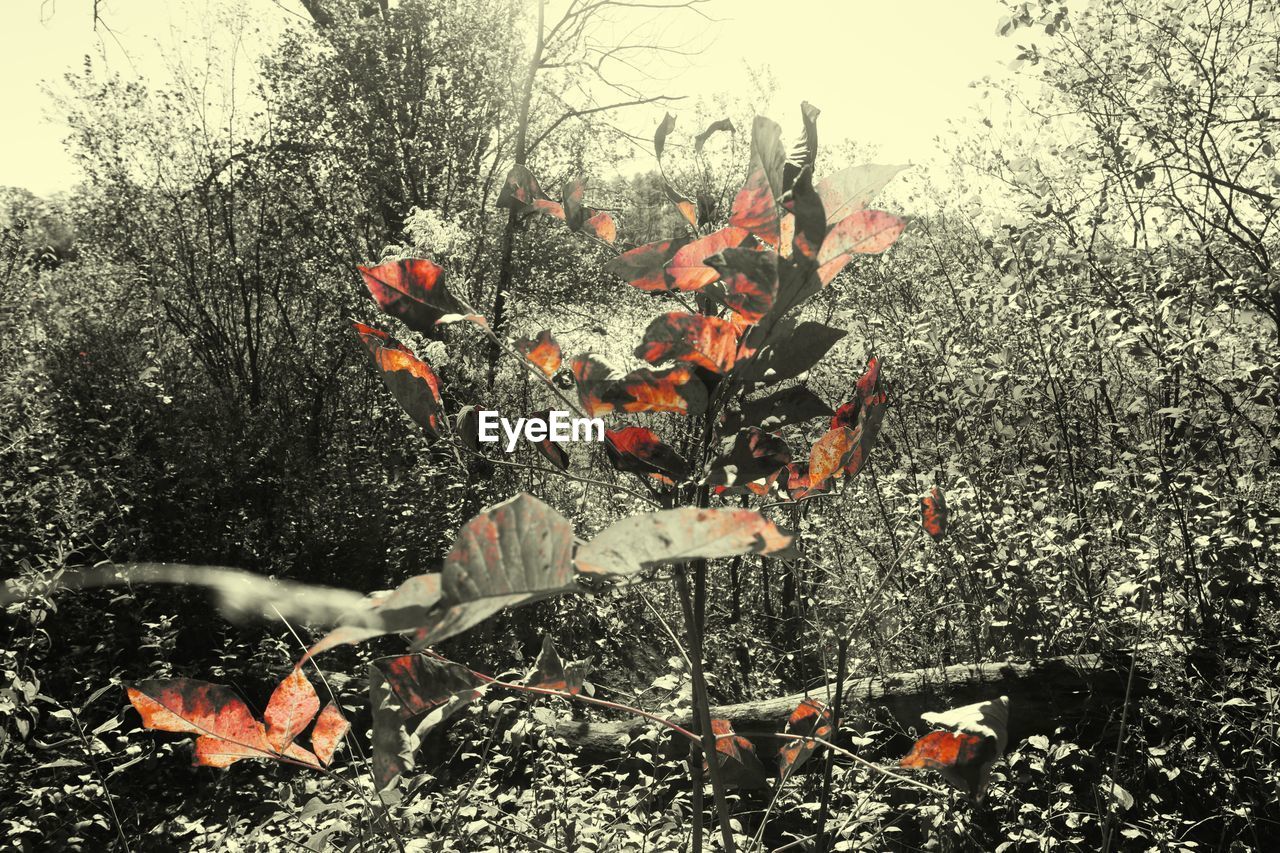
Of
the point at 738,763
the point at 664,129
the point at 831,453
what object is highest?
the point at 664,129

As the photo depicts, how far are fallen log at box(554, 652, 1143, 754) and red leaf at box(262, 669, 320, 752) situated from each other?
79.7 inches

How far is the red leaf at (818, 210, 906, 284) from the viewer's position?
64 cm

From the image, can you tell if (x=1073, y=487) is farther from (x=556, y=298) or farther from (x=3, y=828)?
(x=556, y=298)

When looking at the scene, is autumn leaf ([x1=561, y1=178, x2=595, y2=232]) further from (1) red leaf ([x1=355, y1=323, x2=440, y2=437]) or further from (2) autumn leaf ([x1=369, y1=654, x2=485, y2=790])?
(2) autumn leaf ([x1=369, y1=654, x2=485, y2=790])

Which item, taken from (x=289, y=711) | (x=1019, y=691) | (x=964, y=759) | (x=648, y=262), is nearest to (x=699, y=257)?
(x=648, y=262)

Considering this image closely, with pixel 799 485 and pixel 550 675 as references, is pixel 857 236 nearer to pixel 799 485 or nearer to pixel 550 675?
pixel 799 485

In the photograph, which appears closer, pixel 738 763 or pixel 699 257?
pixel 699 257

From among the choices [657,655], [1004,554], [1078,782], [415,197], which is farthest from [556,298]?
[1078,782]

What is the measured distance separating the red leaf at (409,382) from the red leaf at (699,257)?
273mm

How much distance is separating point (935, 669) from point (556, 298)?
6.62 metres

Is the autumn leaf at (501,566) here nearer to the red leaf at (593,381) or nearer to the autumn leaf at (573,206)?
the red leaf at (593,381)

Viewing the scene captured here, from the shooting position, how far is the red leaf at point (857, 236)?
2.09 feet

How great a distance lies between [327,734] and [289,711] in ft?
0.41

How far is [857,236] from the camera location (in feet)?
2.12
